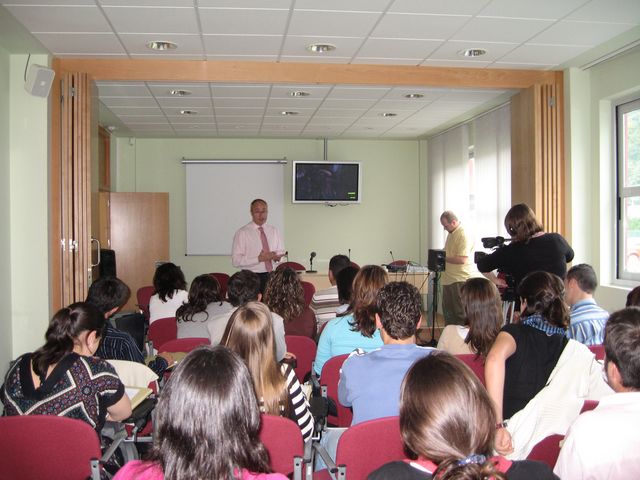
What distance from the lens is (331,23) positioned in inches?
176

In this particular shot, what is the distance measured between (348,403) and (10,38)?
160 inches

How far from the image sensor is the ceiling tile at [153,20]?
4133 millimetres

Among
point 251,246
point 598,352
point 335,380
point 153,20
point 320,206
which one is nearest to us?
point 598,352

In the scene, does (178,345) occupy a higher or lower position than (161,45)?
lower

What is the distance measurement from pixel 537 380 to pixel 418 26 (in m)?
3.13

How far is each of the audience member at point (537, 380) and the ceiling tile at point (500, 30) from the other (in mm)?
2841

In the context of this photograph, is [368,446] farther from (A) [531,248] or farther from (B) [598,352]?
(A) [531,248]

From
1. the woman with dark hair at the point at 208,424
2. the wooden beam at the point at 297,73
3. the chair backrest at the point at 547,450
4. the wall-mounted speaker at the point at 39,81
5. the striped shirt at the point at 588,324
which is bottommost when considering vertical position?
the chair backrest at the point at 547,450

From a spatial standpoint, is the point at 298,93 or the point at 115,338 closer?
A: the point at 115,338

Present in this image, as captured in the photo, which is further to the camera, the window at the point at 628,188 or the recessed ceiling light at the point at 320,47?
the window at the point at 628,188

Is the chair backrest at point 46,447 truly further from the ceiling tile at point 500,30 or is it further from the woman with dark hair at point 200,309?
the ceiling tile at point 500,30

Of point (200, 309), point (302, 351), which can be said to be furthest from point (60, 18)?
point (302, 351)

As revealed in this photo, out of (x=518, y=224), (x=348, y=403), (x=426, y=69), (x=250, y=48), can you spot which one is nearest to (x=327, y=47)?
(x=250, y=48)

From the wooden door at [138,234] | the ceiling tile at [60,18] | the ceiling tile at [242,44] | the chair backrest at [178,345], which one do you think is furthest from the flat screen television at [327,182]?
the chair backrest at [178,345]
